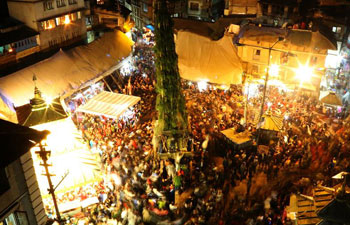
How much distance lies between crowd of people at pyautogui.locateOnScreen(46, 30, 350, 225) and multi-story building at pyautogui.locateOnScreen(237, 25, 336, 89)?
263 centimetres

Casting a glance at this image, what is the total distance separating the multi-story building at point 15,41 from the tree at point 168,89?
1095cm

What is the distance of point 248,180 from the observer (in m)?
15.4

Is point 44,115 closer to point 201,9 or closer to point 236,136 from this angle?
point 236,136

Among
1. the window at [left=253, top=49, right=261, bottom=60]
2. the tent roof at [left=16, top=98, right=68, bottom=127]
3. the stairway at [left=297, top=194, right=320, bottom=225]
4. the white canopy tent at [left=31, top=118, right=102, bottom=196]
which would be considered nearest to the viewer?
the stairway at [left=297, top=194, right=320, bottom=225]

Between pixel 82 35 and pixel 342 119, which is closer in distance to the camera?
pixel 342 119

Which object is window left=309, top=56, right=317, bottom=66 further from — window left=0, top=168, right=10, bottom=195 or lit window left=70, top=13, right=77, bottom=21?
window left=0, top=168, right=10, bottom=195

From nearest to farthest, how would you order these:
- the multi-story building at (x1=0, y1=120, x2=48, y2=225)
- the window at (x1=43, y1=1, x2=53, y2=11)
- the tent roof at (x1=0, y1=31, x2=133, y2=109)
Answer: the multi-story building at (x1=0, y1=120, x2=48, y2=225)
the tent roof at (x1=0, y1=31, x2=133, y2=109)
the window at (x1=43, y1=1, x2=53, y2=11)

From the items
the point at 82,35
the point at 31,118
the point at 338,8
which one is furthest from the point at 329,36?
A: the point at 31,118

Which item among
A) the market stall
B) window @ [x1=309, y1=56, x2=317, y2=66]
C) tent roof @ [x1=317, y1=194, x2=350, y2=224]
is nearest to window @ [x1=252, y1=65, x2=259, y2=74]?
window @ [x1=309, y1=56, x2=317, y2=66]

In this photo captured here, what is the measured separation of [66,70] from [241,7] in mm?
22611

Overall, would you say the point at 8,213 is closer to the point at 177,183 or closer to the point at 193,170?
the point at 177,183

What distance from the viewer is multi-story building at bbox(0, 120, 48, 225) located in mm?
7465

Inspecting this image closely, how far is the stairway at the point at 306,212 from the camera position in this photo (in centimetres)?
892

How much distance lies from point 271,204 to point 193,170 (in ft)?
13.1
